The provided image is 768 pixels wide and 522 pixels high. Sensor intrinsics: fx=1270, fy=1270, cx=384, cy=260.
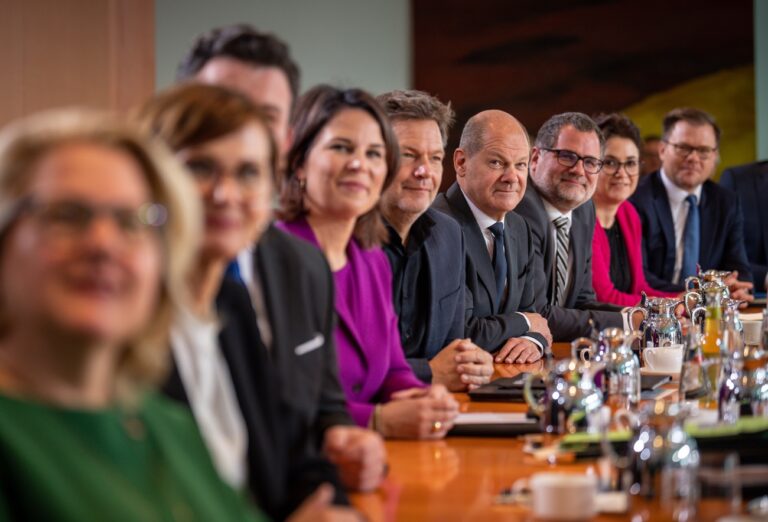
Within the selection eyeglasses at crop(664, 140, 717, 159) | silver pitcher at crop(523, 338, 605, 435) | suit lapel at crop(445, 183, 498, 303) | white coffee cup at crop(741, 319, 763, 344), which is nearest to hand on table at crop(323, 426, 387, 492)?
silver pitcher at crop(523, 338, 605, 435)

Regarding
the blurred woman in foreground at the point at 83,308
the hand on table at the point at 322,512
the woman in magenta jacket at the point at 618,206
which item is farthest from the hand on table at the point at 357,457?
the woman in magenta jacket at the point at 618,206

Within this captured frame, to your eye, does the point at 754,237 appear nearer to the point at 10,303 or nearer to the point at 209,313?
the point at 209,313

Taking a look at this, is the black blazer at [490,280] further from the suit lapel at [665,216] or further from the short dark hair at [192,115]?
the short dark hair at [192,115]

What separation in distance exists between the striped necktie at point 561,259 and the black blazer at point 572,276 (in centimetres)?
3

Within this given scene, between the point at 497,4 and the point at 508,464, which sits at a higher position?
the point at 497,4

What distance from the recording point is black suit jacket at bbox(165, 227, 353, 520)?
197 centimetres

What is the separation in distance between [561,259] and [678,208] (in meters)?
1.97

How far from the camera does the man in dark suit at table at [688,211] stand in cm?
711

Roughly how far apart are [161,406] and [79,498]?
24 cm

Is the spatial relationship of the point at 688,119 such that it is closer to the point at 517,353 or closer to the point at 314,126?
the point at 517,353

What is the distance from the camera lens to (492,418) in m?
3.01

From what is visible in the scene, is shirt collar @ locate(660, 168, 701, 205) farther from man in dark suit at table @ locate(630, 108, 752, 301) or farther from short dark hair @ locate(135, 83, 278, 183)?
short dark hair @ locate(135, 83, 278, 183)


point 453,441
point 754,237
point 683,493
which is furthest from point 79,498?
point 754,237

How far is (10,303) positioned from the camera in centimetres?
129
